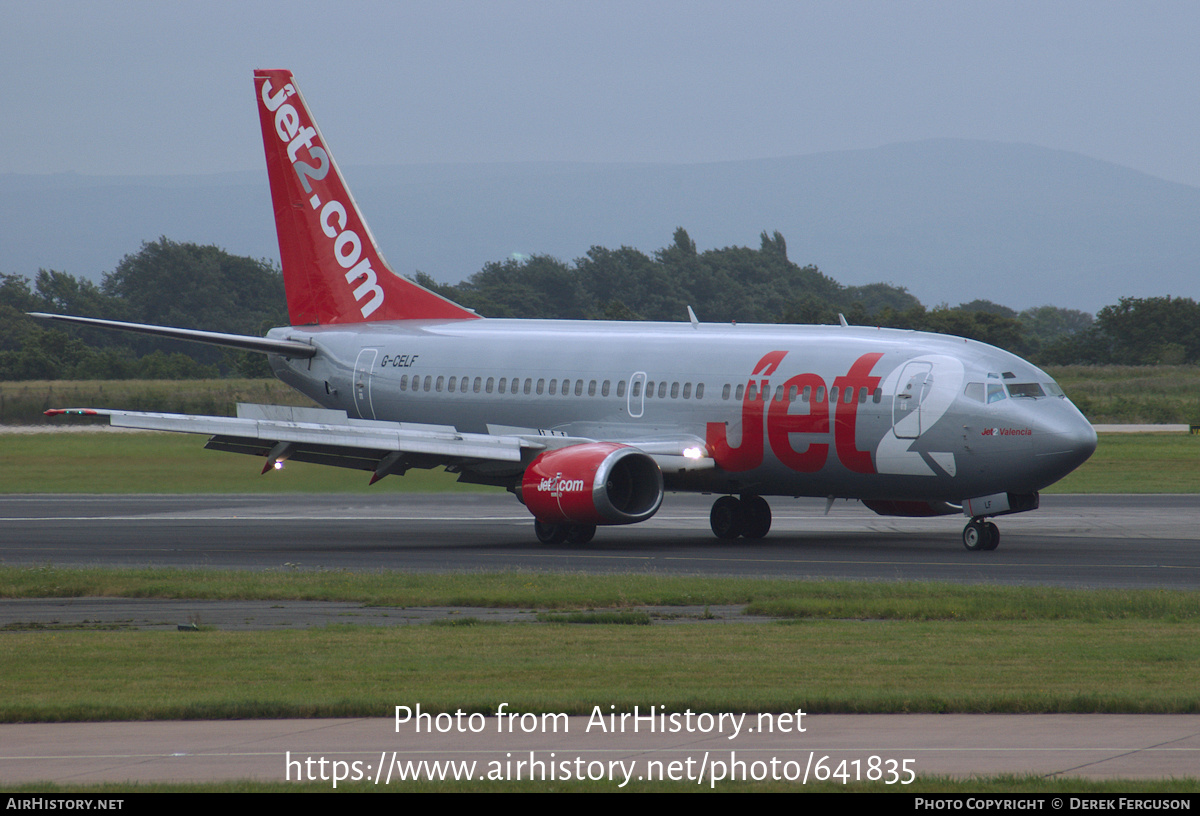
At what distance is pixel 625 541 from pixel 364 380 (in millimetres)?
8584

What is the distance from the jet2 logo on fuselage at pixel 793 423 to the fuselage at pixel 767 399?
0.03 meters

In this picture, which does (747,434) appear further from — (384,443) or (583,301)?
(583,301)

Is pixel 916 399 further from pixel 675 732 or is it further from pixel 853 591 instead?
pixel 675 732

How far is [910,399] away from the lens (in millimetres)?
29578

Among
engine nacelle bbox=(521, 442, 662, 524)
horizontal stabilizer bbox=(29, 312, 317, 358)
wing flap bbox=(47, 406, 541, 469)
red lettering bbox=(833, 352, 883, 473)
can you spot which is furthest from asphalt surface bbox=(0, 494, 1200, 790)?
horizontal stabilizer bbox=(29, 312, 317, 358)

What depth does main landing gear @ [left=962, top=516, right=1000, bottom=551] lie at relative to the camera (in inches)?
1161

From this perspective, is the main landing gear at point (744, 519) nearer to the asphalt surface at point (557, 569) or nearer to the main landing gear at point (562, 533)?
the asphalt surface at point (557, 569)

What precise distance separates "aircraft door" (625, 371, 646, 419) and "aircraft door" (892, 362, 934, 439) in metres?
5.71

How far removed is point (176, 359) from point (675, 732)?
241 ft

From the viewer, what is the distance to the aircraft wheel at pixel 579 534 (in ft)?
105

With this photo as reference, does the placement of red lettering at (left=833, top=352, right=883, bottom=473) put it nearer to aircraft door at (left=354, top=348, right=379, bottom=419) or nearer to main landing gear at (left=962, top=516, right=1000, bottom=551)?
main landing gear at (left=962, top=516, right=1000, bottom=551)

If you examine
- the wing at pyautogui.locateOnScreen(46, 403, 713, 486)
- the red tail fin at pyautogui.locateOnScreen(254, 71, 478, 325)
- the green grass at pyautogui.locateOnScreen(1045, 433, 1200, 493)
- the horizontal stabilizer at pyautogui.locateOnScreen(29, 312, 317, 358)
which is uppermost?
the red tail fin at pyautogui.locateOnScreen(254, 71, 478, 325)

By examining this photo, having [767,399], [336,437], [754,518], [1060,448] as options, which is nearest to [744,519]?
[754,518]
